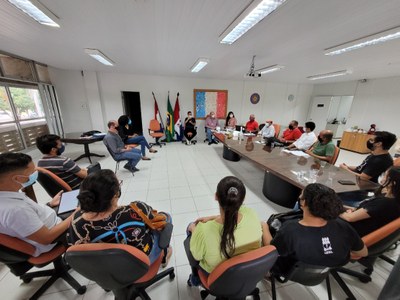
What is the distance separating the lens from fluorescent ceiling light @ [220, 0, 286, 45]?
1.71 meters

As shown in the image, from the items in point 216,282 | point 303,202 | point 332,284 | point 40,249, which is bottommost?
point 332,284

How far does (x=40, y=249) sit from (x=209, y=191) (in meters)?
2.24

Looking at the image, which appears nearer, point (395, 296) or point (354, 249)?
point (395, 296)

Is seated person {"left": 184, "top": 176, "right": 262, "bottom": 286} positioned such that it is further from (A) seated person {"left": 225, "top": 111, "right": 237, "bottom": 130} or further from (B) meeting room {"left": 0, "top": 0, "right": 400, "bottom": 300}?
(A) seated person {"left": 225, "top": 111, "right": 237, "bottom": 130}

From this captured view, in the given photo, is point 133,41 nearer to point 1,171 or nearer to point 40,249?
point 1,171

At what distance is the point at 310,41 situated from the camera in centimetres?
275

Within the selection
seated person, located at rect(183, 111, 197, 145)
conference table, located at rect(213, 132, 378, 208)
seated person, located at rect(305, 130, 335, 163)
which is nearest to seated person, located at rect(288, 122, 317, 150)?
seated person, located at rect(305, 130, 335, 163)

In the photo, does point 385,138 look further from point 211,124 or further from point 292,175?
point 211,124

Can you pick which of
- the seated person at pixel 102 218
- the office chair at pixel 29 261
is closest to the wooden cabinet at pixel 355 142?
the seated person at pixel 102 218

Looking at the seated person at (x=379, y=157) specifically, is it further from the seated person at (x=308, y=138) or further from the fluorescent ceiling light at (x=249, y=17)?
the fluorescent ceiling light at (x=249, y=17)

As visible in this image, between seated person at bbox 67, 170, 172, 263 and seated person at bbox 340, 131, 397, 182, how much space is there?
8.93ft

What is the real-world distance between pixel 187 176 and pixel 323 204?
280 cm

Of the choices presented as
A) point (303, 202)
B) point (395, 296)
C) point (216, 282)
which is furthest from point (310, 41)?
point (216, 282)

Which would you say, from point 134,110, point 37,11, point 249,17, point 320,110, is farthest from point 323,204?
point 320,110
